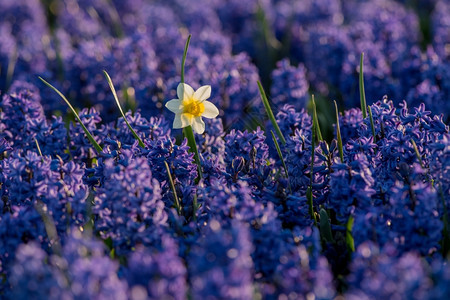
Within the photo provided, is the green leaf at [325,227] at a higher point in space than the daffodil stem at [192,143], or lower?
lower

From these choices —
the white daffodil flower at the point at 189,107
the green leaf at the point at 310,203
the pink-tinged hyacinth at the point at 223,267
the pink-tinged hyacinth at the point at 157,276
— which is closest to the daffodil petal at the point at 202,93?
the white daffodil flower at the point at 189,107

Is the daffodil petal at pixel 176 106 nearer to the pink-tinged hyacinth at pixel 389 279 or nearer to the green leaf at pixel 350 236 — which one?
the green leaf at pixel 350 236

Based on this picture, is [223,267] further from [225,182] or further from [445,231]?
[445,231]

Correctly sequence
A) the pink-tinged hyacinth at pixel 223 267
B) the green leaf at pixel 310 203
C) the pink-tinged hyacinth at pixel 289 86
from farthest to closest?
the pink-tinged hyacinth at pixel 289 86 → the green leaf at pixel 310 203 → the pink-tinged hyacinth at pixel 223 267

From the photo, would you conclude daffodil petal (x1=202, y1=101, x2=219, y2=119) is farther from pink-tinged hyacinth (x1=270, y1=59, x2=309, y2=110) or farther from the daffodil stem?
pink-tinged hyacinth (x1=270, y1=59, x2=309, y2=110)

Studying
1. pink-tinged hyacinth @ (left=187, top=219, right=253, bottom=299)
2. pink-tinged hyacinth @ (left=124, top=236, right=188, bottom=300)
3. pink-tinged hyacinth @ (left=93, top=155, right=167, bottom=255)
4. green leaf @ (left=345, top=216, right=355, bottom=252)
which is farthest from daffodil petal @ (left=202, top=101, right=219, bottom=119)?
pink-tinged hyacinth @ (left=124, top=236, right=188, bottom=300)

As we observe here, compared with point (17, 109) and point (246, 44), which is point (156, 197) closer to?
point (17, 109)

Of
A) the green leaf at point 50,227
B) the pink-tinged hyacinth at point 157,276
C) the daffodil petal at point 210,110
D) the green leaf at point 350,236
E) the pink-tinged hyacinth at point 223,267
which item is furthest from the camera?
the daffodil petal at point 210,110
